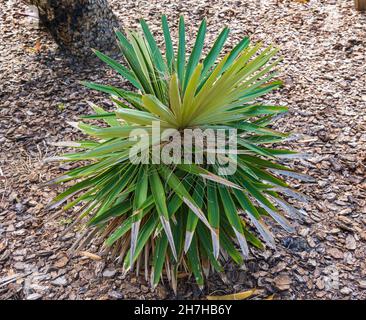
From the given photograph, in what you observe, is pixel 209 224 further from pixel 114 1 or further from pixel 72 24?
pixel 114 1

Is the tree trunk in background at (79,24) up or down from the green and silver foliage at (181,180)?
up

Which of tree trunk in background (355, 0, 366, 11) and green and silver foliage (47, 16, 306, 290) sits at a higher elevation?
tree trunk in background (355, 0, 366, 11)

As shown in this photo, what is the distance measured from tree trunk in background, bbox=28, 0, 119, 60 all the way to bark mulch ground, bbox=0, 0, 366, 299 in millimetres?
169

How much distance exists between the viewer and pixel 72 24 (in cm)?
384

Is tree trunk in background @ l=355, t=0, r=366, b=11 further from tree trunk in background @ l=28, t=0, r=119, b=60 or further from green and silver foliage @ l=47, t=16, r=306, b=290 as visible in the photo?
green and silver foliage @ l=47, t=16, r=306, b=290

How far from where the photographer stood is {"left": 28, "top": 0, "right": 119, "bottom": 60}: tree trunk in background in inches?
148

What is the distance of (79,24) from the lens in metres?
3.85

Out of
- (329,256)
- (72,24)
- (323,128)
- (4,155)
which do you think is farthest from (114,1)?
(329,256)

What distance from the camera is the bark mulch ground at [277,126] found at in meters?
2.45

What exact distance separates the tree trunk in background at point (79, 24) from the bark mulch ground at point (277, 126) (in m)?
0.17

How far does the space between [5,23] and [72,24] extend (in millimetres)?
1116

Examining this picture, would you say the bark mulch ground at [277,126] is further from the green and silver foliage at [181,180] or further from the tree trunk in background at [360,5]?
the green and silver foliage at [181,180]

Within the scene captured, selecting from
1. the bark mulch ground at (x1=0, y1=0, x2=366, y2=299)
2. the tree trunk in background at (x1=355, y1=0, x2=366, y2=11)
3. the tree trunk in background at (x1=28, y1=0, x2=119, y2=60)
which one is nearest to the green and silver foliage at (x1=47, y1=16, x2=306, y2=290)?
the bark mulch ground at (x1=0, y1=0, x2=366, y2=299)

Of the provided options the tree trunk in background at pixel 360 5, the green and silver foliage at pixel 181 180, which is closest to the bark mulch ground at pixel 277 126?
the tree trunk in background at pixel 360 5
